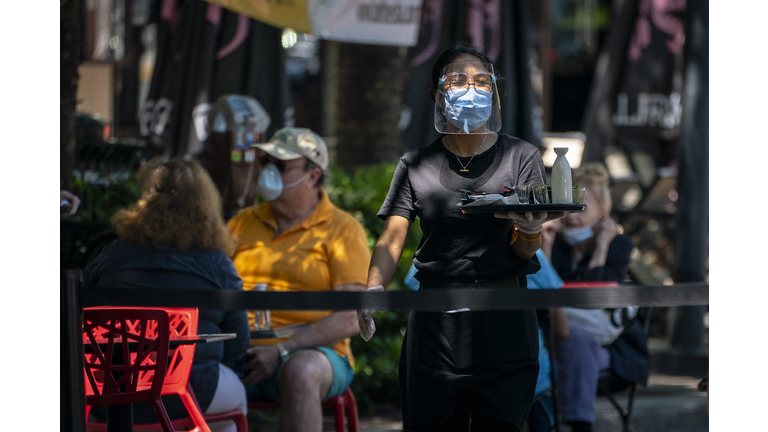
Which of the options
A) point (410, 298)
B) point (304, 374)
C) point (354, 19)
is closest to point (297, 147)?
point (304, 374)

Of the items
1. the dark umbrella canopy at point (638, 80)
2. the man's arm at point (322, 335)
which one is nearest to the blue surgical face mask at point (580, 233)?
the man's arm at point (322, 335)

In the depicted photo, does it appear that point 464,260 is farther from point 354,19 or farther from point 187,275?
point 354,19

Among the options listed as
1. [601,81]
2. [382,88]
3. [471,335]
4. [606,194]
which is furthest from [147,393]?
[601,81]

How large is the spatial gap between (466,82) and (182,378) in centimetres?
157

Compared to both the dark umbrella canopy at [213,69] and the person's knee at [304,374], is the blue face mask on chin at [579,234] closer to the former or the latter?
the person's knee at [304,374]

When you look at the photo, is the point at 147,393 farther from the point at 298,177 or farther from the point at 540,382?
the point at 540,382

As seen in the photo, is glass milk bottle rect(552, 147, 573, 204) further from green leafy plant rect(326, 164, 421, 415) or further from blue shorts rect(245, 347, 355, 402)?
green leafy plant rect(326, 164, 421, 415)

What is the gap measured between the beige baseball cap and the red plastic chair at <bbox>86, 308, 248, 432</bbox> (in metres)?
1.12

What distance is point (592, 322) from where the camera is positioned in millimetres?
4688

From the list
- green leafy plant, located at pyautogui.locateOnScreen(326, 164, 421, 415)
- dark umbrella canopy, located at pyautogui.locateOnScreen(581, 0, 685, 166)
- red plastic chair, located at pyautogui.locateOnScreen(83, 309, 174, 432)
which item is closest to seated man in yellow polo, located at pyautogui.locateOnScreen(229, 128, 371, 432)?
red plastic chair, located at pyautogui.locateOnScreen(83, 309, 174, 432)

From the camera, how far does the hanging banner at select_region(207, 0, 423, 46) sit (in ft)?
19.5

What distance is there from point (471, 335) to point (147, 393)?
122 cm

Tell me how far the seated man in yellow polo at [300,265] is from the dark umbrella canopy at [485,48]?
1.99m

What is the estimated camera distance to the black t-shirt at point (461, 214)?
280 centimetres
